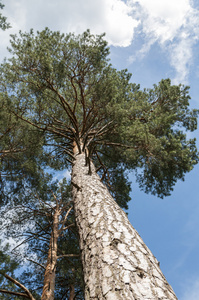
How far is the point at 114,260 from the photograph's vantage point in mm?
1724

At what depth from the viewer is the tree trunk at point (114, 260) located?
1420mm

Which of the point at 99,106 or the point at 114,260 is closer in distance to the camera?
the point at 114,260

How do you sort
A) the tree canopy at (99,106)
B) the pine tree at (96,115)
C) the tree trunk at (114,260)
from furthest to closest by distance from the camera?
the tree canopy at (99,106)
the pine tree at (96,115)
the tree trunk at (114,260)

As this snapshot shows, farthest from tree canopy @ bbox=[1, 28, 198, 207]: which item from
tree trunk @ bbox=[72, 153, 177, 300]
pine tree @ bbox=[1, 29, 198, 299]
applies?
tree trunk @ bbox=[72, 153, 177, 300]

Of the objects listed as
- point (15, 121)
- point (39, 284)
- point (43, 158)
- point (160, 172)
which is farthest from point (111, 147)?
point (39, 284)

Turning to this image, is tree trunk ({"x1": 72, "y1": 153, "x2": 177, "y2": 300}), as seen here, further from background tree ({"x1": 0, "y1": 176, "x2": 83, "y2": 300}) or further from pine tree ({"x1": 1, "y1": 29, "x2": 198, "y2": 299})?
background tree ({"x1": 0, "y1": 176, "x2": 83, "y2": 300})

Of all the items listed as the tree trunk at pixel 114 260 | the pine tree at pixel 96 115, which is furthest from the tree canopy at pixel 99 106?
the tree trunk at pixel 114 260

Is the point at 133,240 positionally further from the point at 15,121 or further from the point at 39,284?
the point at 39,284

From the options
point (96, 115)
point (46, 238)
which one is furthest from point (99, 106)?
point (46, 238)

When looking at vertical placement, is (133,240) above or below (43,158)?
below

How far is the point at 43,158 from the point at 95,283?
6924 mm

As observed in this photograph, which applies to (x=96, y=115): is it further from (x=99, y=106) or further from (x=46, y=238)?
(x=46, y=238)

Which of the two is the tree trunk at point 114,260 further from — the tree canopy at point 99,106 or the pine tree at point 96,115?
the tree canopy at point 99,106

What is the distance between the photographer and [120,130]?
21.1ft
